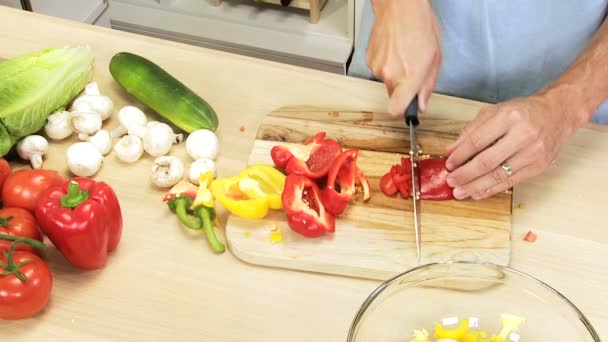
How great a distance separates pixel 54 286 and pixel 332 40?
5.07 ft

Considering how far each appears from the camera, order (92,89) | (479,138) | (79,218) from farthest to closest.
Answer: (92,89) → (479,138) → (79,218)

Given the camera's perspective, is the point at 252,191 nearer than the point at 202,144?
Yes

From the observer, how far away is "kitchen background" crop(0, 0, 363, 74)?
248 cm

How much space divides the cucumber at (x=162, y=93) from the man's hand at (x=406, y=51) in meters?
0.32

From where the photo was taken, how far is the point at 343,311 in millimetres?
1106

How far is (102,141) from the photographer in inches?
52.2

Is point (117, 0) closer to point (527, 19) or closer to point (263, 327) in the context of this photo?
point (527, 19)

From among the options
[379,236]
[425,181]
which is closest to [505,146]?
[425,181]

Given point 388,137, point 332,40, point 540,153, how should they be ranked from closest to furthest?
point 540,153
point 388,137
point 332,40

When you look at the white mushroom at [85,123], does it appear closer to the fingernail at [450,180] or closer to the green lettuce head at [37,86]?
the green lettuce head at [37,86]

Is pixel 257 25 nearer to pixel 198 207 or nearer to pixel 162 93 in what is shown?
pixel 162 93

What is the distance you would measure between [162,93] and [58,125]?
0.19m

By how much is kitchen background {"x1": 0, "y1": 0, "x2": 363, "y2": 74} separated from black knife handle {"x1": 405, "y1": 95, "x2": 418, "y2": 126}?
123cm

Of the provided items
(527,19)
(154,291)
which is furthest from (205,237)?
(527,19)
